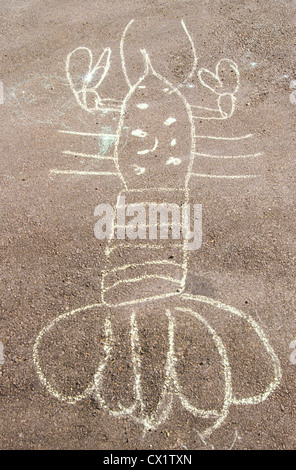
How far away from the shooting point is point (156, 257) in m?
4.15

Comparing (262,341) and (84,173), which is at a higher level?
(84,173)

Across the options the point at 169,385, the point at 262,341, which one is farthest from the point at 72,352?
the point at 262,341

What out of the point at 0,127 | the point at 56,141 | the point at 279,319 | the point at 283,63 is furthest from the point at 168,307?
the point at 283,63

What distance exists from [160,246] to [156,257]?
0.15 m

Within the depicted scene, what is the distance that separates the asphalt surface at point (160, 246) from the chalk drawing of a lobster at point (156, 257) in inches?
0.7

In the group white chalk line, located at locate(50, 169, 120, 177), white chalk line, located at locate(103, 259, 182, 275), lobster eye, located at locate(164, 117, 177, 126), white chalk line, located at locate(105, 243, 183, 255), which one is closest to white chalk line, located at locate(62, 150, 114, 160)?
white chalk line, located at locate(50, 169, 120, 177)

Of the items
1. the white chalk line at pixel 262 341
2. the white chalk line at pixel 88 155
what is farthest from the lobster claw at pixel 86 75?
the white chalk line at pixel 262 341

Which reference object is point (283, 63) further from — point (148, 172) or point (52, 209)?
point (52, 209)

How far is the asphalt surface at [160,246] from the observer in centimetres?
333

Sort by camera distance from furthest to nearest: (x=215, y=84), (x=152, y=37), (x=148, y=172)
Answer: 1. (x=152, y=37)
2. (x=215, y=84)
3. (x=148, y=172)

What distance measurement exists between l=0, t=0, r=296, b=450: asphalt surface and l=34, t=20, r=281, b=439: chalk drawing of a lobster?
2 centimetres

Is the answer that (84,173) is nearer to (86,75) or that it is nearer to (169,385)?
(86,75)
